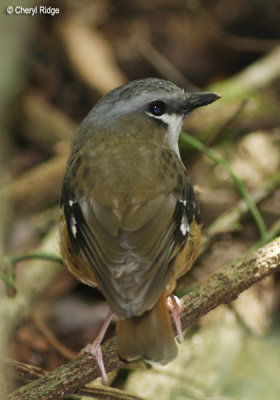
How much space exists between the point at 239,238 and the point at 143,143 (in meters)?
1.98

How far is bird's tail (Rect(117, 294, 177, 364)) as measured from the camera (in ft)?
9.96

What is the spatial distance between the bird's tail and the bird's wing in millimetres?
87

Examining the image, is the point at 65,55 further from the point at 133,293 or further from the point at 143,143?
the point at 133,293

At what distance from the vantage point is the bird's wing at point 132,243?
3.13 m

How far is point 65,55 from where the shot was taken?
7.75 meters

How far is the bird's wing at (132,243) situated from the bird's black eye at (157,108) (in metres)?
0.71

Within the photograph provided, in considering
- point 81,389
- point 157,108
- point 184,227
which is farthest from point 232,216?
point 81,389

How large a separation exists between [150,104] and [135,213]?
0.95 m

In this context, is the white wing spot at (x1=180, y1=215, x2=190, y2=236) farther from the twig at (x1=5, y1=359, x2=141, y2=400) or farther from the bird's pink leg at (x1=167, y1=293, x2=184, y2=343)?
the twig at (x1=5, y1=359, x2=141, y2=400)

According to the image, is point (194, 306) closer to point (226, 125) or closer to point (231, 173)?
point (231, 173)

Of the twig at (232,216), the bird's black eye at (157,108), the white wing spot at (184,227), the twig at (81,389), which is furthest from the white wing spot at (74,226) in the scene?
the twig at (232,216)

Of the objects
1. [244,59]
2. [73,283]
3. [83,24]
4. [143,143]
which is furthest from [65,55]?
[143,143]

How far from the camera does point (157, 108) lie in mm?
4152

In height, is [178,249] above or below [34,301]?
above
